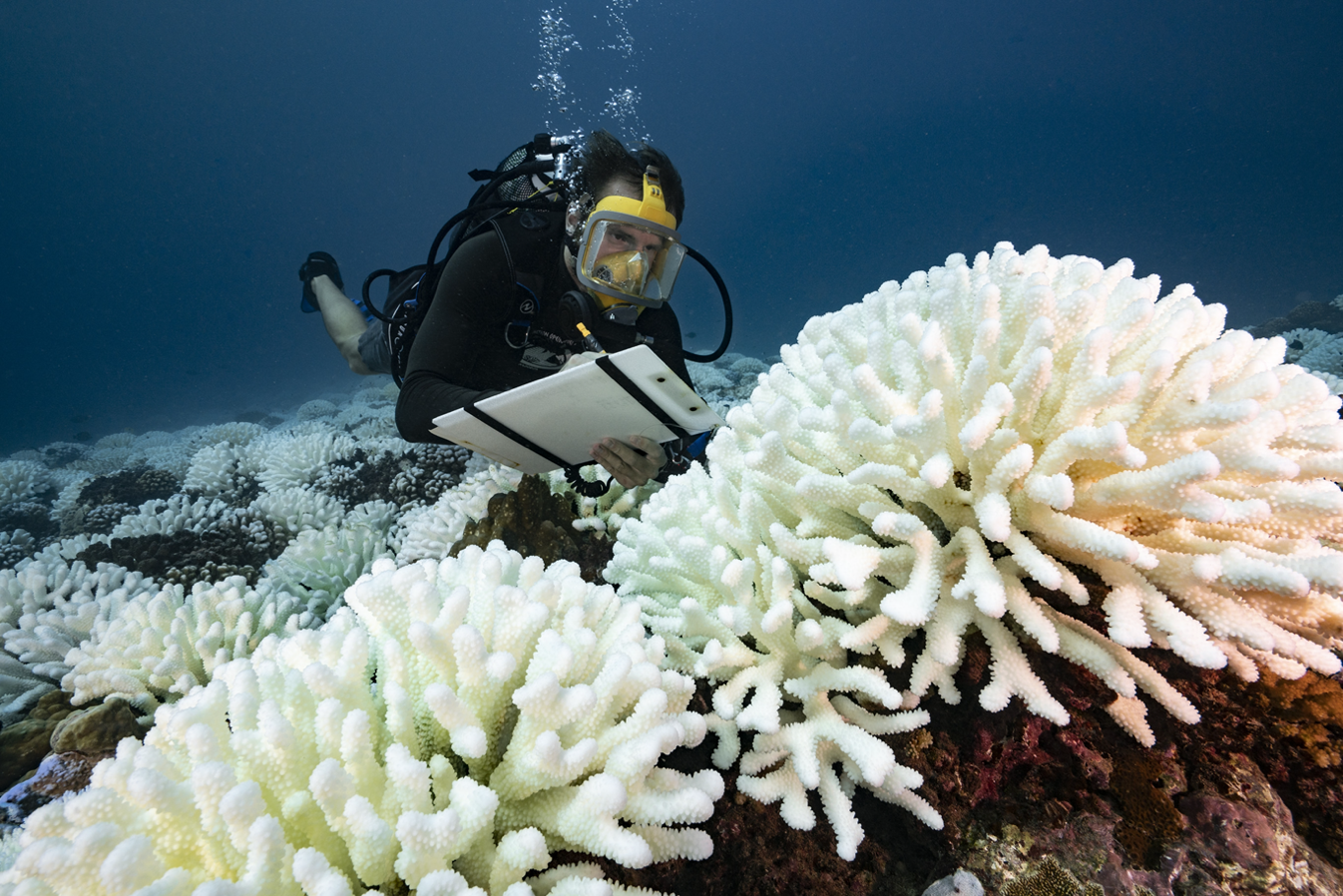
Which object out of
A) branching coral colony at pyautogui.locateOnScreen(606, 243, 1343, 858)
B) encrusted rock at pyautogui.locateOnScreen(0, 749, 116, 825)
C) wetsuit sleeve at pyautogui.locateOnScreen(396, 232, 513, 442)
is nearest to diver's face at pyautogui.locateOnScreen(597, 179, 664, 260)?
wetsuit sleeve at pyautogui.locateOnScreen(396, 232, 513, 442)

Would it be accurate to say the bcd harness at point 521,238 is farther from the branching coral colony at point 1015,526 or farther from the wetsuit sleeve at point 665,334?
the branching coral colony at point 1015,526

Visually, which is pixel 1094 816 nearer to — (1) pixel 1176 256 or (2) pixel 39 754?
(2) pixel 39 754

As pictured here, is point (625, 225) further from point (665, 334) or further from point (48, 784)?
point (48, 784)

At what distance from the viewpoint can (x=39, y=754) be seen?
224cm

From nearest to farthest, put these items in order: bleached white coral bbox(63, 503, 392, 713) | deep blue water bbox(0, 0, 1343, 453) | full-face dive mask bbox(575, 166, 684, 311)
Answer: bleached white coral bbox(63, 503, 392, 713)
full-face dive mask bbox(575, 166, 684, 311)
deep blue water bbox(0, 0, 1343, 453)

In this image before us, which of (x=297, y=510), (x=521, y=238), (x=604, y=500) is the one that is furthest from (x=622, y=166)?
(x=297, y=510)

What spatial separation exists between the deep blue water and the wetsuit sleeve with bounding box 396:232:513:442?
260 feet

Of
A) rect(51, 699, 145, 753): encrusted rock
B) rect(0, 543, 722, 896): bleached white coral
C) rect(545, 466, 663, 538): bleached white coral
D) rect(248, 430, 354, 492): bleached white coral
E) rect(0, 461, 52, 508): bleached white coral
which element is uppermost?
rect(0, 543, 722, 896): bleached white coral

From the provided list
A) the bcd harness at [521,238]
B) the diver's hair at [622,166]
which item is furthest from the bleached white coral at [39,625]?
the diver's hair at [622,166]

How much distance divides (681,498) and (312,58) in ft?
486

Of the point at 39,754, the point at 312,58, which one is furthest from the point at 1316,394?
the point at 312,58

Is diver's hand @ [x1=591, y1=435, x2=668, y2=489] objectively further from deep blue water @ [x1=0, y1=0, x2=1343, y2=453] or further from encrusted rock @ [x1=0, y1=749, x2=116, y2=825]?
deep blue water @ [x1=0, y1=0, x2=1343, y2=453]

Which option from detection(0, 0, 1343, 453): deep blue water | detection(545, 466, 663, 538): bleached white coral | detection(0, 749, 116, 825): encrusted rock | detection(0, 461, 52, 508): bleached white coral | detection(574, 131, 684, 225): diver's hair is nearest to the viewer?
detection(0, 749, 116, 825): encrusted rock

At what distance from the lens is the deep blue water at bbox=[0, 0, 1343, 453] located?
89.7 meters
